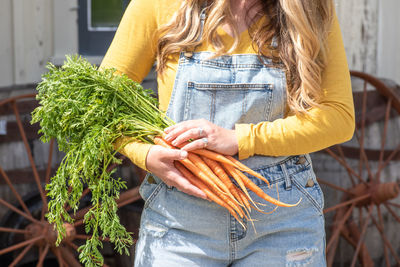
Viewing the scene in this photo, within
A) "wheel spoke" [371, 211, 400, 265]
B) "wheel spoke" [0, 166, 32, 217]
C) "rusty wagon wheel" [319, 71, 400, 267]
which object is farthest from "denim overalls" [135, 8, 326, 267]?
"wheel spoke" [371, 211, 400, 265]

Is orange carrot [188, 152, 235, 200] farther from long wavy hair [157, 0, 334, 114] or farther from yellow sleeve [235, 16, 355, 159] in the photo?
long wavy hair [157, 0, 334, 114]

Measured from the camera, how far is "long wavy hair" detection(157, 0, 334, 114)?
150cm

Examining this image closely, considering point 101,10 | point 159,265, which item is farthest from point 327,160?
point 159,265

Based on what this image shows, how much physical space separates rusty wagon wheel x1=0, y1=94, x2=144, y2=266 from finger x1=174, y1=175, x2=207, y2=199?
1106 millimetres

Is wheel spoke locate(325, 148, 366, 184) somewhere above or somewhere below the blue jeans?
below

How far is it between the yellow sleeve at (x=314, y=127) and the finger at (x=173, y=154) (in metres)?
0.16

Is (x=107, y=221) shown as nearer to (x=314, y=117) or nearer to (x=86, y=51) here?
(x=314, y=117)

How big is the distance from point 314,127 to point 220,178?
30cm

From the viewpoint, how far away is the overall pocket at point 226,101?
151cm

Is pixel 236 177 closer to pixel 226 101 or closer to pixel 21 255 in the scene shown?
pixel 226 101

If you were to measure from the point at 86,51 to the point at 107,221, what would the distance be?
182 cm

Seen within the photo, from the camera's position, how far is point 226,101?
1.51 meters

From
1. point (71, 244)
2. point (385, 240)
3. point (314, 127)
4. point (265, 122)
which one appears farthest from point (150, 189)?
point (385, 240)

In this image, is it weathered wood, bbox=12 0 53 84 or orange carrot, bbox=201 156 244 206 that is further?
weathered wood, bbox=12 0 53 84
